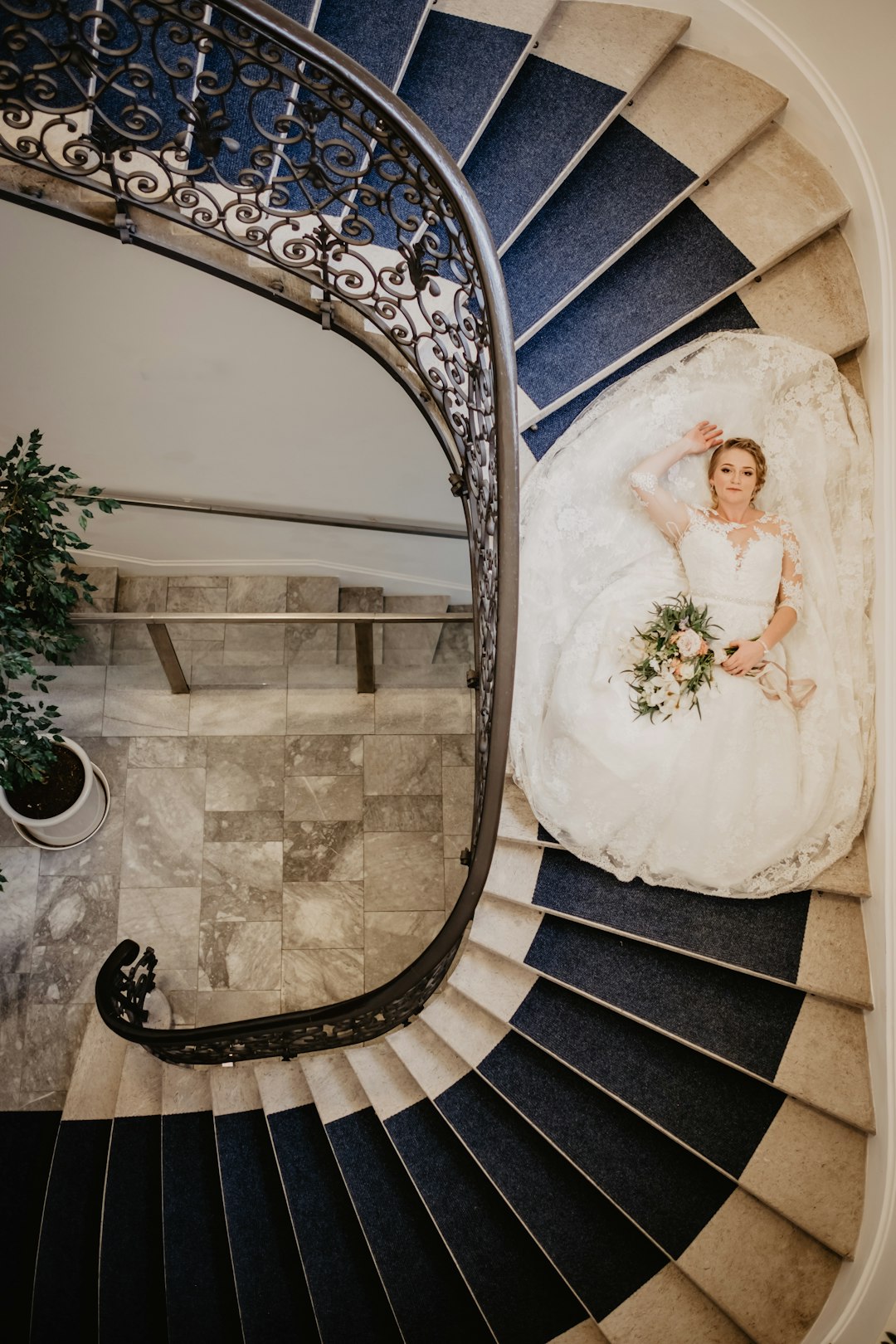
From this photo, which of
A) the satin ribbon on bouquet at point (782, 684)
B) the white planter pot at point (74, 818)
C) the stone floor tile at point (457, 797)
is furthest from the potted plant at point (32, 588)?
the satin ribbon on bouquet at point (782, 684)

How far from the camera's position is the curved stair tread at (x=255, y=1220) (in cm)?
374

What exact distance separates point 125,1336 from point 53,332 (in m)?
4.41

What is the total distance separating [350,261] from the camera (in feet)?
10.7

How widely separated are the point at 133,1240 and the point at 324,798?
2301 millimetres

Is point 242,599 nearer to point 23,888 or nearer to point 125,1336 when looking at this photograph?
point 23,888

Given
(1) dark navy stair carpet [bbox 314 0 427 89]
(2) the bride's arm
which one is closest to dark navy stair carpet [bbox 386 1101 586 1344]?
(2) the bride's arm

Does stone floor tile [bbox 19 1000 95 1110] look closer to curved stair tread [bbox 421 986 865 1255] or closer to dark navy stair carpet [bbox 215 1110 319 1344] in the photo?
dark navy stair carpet [bbox 215 1110 319 1344]

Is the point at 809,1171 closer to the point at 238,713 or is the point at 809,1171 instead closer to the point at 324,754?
the point at 324,754

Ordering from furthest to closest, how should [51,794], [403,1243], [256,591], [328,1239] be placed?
[256,591]
[51,794]
[328,1239]
[403,1243]

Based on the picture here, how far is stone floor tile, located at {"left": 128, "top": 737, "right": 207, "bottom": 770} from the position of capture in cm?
517

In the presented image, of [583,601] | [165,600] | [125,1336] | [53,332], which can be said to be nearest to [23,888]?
[165,600]

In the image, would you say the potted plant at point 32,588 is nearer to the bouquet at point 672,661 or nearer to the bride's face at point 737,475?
the bouquet at point 672,661

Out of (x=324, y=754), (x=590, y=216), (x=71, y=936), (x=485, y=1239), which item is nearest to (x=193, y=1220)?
(x=485, y=1239)

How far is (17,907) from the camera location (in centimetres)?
496
